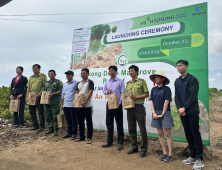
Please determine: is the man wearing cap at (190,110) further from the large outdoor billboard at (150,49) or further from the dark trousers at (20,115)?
the dark trousers at (20,115)

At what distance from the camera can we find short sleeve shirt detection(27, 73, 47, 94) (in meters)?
5.88

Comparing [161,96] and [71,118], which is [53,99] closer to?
[71,118]

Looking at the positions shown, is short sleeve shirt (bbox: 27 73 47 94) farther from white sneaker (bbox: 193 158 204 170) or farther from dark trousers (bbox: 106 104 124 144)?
white sneaker (bbox: 193 158 204 170)

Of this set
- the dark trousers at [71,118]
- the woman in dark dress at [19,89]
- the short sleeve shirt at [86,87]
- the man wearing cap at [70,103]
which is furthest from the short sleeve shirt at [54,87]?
the woman in dark dress at [19,89]

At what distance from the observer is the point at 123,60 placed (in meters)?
5.26

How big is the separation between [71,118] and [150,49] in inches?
99.0

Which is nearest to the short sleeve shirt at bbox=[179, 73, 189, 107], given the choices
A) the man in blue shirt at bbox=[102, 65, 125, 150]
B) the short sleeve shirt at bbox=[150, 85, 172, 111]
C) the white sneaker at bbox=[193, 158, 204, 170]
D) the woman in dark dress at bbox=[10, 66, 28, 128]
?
the short sleeve shirt at bbox=[150, 85, 172, 111]

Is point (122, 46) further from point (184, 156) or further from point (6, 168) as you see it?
point (6, 168)

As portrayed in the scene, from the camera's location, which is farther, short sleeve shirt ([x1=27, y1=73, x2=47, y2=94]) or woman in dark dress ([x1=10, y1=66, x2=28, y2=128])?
woman in dark dress ([x1=10, y1=66, x2=28, y2=128])

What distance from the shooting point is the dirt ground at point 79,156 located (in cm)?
352

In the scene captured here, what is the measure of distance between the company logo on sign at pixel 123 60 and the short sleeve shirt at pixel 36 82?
88.9 inches

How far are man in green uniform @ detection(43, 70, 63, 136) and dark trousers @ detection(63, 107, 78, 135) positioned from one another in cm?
38

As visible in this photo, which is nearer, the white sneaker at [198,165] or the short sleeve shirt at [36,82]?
the white sneaker at [198,165]

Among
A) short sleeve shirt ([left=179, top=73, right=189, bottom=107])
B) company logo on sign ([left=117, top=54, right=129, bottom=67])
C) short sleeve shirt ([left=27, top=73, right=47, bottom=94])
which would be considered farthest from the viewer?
short sleeve shirt ([left=27, top=73, right=47, bottom=94])
